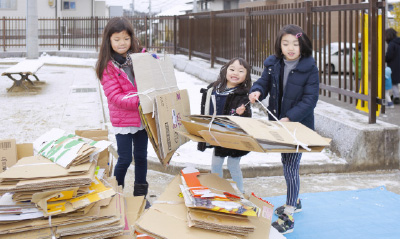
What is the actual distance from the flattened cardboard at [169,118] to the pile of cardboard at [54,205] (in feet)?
1.85

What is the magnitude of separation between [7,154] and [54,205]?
103cm

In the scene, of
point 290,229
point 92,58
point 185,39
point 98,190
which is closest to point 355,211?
point 290,229

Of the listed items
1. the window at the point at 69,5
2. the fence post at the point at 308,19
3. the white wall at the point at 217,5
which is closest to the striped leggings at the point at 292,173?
the fence post at the point at 308,19

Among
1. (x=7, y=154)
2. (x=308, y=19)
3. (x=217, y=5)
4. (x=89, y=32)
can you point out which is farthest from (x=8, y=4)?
(x=217, y=5)

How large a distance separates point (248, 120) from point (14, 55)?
20855 mm

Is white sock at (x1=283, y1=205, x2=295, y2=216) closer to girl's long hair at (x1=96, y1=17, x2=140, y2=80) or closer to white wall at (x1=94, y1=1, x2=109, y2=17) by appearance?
girl's long hair at (x1=96, y1=17, x2=140, y2=80)

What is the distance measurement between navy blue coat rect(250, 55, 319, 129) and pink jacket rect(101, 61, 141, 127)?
979 millimetres

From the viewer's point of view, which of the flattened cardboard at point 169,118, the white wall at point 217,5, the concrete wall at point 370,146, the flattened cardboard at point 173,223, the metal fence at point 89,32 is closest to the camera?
the flattened cardboard at point 173,223

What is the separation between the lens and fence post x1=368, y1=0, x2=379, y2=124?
5457mm

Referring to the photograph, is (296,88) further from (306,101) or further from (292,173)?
(292,173)

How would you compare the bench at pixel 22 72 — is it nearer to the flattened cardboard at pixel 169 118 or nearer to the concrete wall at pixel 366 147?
the concrete wall at pixel 366 147

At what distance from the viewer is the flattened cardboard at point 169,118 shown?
3488 mm

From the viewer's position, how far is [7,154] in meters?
3.83

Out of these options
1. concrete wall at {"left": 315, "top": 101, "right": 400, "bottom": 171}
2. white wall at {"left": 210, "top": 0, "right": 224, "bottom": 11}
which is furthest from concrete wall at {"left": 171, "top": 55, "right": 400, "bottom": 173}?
white wall at {"left": 210, "top": 0, "right": 224, "bottom": 11}
